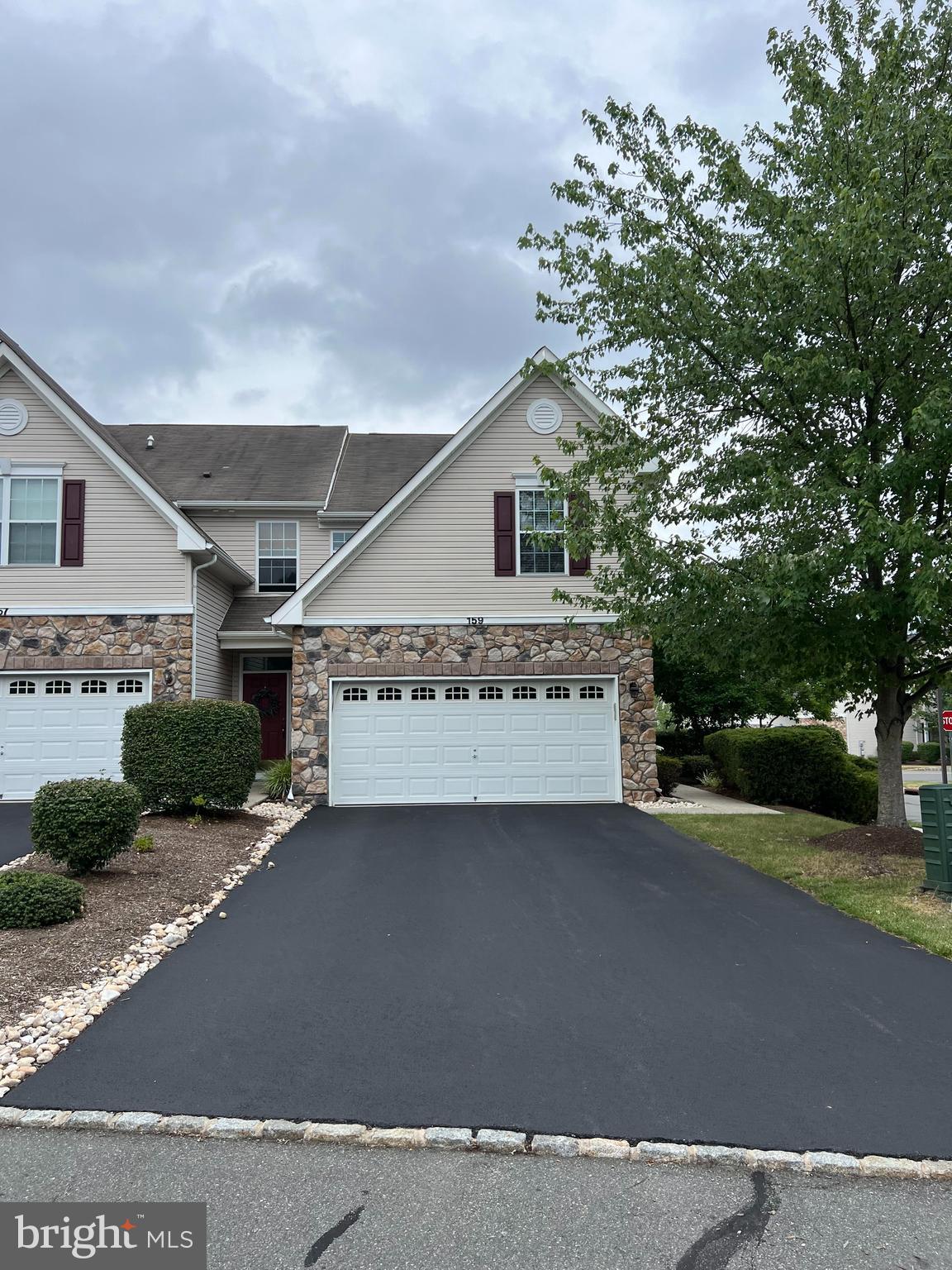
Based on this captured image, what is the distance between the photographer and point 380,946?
6680mm

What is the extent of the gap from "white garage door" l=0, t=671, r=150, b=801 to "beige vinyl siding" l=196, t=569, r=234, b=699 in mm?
1224

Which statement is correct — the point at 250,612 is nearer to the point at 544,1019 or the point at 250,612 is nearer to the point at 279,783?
the point at 279,783

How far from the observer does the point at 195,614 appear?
1593 centimetres

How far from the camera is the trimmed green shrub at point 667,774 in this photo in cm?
1753

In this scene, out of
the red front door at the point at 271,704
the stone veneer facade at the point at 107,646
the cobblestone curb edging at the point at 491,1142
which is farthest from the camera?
the red front door at the point at 271,704

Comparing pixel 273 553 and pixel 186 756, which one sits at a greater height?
pixel 273 553

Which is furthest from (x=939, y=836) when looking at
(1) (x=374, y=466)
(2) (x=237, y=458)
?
(2) (x=237, y=458)

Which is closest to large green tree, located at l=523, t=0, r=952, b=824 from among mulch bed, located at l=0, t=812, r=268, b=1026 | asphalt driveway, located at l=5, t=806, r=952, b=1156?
asphalt driveway, located at l=5, t=806, r=952, b=1156

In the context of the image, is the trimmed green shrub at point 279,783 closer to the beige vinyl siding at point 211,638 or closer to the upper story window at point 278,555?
the beige vinyl siding at point 211,638

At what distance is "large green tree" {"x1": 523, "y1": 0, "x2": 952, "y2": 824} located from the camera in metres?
8.88

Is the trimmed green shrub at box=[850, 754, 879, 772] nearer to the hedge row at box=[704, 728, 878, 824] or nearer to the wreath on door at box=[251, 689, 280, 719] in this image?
the hedge row at box=[704, 728, 878, 824]

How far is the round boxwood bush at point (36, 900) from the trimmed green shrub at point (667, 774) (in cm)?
1258

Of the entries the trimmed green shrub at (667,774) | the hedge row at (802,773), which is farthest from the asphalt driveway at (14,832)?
the hedge row at (802,773)

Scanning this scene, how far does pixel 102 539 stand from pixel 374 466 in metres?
7.55
